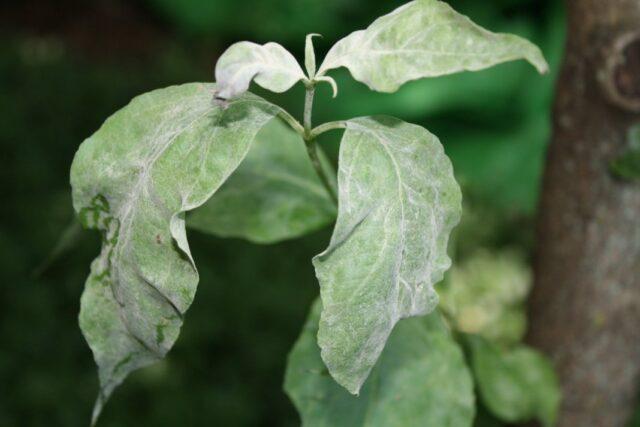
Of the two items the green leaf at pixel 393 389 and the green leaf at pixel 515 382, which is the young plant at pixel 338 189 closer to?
the green leaf at pixel 393 389

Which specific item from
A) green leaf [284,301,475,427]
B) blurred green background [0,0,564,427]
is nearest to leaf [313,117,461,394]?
green leaf [284,301,475,427]

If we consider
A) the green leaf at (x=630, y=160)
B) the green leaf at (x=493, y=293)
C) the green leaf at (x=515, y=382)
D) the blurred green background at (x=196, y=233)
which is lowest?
the green leaf at (x=493, y=293)

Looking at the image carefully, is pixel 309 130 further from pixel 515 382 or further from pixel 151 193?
pixel 515 382

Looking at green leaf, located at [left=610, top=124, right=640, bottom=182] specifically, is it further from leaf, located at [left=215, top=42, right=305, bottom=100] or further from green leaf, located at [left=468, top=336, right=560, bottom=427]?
leaf, located at [left=215, top=42, right=305, bottom=100]

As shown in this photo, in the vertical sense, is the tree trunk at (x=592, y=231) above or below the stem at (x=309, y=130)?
below

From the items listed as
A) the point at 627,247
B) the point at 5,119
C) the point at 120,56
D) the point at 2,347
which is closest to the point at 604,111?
the point at 627,247

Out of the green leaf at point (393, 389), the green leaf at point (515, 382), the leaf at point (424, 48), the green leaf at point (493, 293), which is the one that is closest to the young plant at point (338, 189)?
the leaf at point (424, 48)

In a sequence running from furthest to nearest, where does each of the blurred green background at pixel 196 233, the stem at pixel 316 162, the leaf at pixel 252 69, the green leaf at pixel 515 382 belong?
the blurred green background at pixel 196 233 → the green leaf at pixel 515 382 → the stem at pixel 316 162 → the leaf at pixel 252 69
